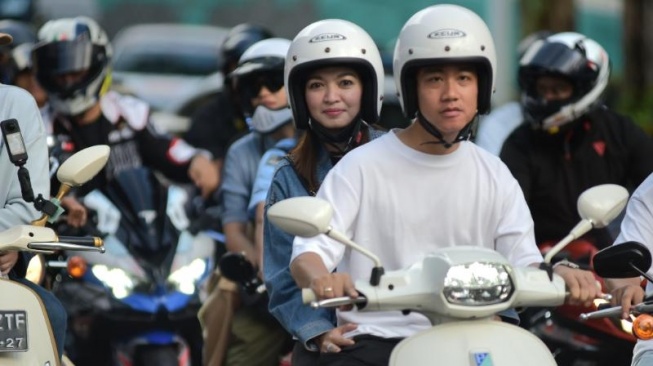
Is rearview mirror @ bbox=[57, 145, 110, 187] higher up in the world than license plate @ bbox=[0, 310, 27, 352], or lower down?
higher up

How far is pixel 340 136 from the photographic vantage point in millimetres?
7516

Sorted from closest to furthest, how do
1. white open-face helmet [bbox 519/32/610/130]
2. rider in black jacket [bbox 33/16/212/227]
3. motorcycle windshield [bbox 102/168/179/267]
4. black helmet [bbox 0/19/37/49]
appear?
motorcycle windshield [bbox 102/168/179/267], rider in black jacket [bbox 33/16/212/227], white open-face helmet [bbox 519/32/610/130], black helmet [bbox 0/19/37/49]

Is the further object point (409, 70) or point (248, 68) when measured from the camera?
point (248, 68)

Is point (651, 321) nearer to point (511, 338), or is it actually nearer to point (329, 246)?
point (511, 338)

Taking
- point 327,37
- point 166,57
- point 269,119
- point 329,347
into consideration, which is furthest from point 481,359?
point 166,57

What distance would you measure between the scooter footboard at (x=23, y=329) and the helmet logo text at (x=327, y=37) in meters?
1.54

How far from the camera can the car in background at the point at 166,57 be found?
78.9 feet

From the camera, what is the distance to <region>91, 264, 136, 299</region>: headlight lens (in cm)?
941

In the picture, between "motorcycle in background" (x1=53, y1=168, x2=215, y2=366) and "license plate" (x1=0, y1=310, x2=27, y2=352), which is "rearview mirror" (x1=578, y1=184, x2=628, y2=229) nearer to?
"license plate" (x1=0, y1=310, x2=27, y2=352)

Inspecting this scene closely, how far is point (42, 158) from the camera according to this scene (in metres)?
7.23

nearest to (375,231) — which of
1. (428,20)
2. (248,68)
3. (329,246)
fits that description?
(329,246)

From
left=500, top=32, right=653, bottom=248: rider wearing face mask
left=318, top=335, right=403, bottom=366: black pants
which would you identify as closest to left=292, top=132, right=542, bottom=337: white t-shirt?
left=318, top=335, right=403, bottom=366: black pants

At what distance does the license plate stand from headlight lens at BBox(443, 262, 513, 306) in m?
1.56

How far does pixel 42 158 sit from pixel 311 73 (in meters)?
1.07
